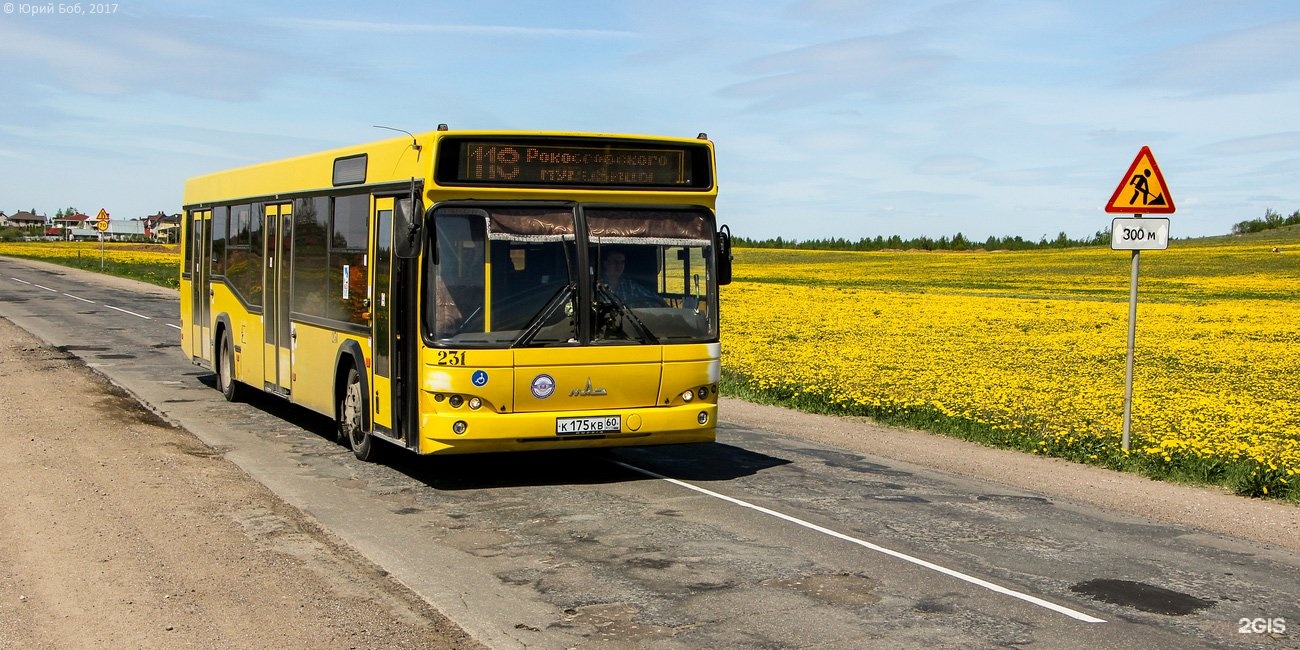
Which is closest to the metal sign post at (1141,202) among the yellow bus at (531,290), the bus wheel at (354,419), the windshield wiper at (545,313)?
the yellow bus at (531,290)

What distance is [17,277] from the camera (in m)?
59.9

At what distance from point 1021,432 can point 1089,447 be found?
1.15 m

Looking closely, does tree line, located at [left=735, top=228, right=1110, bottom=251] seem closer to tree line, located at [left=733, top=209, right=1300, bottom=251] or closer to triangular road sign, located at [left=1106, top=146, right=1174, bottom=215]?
tree line, located at [left=733, top=209, right=1300, bottom=251]

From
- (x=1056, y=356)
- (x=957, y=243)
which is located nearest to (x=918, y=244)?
(x=957, y=243)

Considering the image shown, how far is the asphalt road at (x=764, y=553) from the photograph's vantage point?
6.93 meters

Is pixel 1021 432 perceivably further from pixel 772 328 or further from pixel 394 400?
pixel 772 328

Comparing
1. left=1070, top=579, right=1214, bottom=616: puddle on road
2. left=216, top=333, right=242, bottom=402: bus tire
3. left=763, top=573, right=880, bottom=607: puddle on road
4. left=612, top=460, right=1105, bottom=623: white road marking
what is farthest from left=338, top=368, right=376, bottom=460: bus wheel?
left=1070, top=579, right=1214, bottom=616: puddle on road

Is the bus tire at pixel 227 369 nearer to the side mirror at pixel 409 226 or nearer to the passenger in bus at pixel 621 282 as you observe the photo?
the side mirror at pixel 409 226

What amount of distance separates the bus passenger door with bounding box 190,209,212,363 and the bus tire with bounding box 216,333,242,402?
1.46 feet

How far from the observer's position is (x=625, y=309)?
11.2 m

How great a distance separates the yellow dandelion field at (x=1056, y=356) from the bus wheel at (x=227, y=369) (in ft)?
25.5

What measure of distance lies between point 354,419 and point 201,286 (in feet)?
23.5

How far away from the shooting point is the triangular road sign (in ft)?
45.1

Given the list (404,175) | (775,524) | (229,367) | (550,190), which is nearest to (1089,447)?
(775,524)
